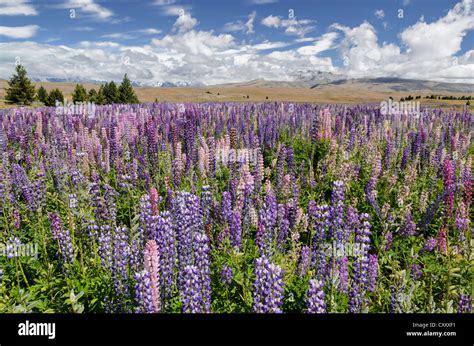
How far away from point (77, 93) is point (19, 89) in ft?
32.2

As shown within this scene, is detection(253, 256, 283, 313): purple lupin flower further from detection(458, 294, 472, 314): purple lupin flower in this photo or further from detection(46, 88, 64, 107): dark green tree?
detection(46, 88, 64, 107): dark green tree

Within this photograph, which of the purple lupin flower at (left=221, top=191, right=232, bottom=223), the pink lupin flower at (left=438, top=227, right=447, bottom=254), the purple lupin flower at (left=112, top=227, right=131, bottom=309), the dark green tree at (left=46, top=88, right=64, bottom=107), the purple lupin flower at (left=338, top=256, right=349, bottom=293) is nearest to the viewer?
the purple lupin flower at (left=112, top=227, right=131, bottom=309)

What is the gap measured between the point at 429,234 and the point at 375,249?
109cm

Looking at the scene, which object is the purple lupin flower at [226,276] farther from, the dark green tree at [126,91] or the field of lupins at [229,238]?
the dark green tree at [126,91]

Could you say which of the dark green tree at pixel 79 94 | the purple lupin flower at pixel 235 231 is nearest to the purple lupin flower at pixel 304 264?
the purple lupin flower at pixel 235 231

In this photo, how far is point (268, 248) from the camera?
3.81 meters

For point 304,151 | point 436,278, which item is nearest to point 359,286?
point 436,278

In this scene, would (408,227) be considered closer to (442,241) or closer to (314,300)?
(442,241)

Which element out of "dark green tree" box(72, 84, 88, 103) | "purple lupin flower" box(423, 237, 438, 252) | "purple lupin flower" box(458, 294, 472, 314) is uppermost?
"dark green tree" box(72, 84, 88, 103)

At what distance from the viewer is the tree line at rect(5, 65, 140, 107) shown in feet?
138

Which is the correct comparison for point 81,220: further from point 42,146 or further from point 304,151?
point 304,151

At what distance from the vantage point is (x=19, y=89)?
45.2m

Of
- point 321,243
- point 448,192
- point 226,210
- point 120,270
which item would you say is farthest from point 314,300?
point 448,192

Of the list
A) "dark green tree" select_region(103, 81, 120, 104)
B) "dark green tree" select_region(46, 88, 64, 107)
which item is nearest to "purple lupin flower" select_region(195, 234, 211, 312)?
"dark green tree" select_region(103, 81, 120, 104)
